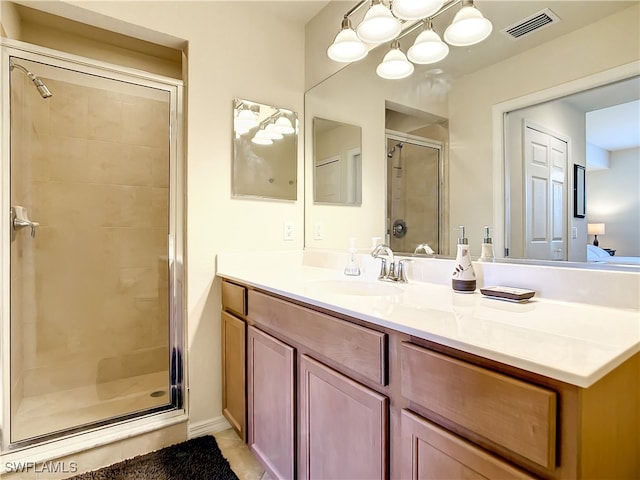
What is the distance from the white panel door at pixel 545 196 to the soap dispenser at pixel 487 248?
11 centimetres

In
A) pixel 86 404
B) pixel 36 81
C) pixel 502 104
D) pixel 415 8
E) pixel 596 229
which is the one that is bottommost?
pixel 86 404

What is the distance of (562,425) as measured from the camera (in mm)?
534

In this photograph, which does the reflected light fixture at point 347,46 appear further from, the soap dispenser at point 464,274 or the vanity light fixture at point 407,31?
the soap dispenser at point 464,274

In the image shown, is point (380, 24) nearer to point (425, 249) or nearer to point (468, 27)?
point (468, 27)

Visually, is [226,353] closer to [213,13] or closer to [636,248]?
[636,248]

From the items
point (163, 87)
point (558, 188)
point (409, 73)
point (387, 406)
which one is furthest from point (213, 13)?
point (387, 406)

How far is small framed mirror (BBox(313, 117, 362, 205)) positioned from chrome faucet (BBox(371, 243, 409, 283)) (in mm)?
430

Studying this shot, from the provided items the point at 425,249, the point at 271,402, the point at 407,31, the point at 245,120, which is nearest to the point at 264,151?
the point at 245,120

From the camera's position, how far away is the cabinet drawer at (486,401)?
55 centimetres

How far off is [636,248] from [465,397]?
711 mm

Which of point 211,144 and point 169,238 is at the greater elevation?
point 211,144

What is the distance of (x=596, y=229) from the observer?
1.01m

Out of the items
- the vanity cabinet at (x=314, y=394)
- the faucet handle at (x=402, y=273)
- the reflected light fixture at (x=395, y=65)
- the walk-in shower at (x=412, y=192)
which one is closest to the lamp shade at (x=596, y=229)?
the walk-in shower at (x=412, y=192)

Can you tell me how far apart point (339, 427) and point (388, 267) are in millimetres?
706
